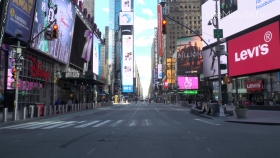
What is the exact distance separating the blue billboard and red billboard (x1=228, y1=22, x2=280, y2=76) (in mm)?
37372

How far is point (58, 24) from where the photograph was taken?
4638 centimetres

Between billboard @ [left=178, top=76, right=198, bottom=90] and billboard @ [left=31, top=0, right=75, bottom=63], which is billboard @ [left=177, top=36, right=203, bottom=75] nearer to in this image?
billboard @ [left=178, top=76, right=198, bottom=90]

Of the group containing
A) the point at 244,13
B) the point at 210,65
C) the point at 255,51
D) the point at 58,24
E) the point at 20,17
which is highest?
the point at 244,13

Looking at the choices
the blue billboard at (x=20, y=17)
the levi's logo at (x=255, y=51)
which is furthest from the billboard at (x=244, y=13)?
the blue billboard at (x=20, y=17)

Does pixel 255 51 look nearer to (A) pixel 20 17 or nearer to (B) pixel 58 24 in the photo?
(B) pixel 58 24

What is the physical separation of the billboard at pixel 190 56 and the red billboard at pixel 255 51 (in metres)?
40.0

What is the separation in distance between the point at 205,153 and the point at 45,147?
18.0 ft

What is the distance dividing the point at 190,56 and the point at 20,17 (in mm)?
78444

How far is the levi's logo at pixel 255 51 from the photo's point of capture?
163 ft

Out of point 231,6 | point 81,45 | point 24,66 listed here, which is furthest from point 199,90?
point 24,66

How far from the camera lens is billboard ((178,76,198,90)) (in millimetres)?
101938

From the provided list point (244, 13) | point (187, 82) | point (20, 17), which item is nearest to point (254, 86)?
point (244, 13)

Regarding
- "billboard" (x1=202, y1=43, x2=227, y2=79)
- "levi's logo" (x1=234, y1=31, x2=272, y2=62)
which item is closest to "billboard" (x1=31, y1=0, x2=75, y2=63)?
"levi's logo" (x1=234, y1=31, x2=272, y2=62)

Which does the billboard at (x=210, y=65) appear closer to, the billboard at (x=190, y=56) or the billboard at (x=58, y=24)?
the billboard at (x=190, y=56)
